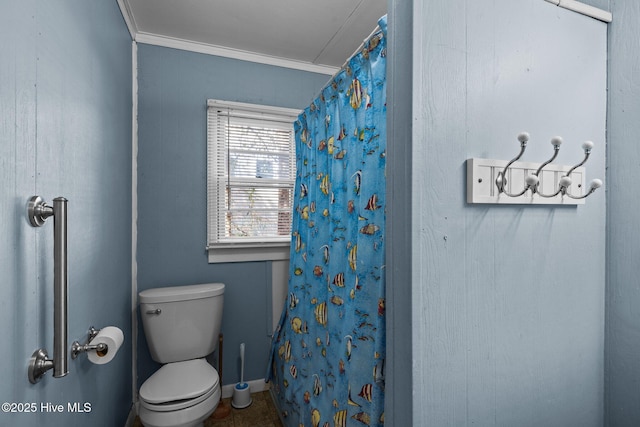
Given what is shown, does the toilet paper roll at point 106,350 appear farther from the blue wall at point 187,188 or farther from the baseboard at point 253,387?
the baseboard at point 253,387

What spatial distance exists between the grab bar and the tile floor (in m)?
1.36

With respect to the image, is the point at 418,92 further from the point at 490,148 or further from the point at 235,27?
the point at 235,27

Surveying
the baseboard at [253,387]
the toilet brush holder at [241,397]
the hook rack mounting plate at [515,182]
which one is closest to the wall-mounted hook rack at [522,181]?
the hook rack mounting plate at [515,182]

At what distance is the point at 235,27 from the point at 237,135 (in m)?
0.66

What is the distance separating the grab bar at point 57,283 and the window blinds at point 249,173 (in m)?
1.29

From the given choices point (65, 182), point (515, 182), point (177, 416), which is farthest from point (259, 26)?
point (177, 416)

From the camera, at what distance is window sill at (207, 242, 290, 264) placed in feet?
6.81

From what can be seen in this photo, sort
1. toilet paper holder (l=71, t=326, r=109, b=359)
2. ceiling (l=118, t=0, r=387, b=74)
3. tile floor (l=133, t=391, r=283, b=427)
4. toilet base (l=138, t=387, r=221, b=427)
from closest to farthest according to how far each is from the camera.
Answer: toilet paper holder (l=71, t=326, r=109, b=359), toilet base (l=138, t=387, r=221, b=427), ceiling (l=118, t=0, r=387, b=74), tile floor (l=133, t=391, r=283, b=427)

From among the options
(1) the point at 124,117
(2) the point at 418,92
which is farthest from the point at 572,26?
(1) the point at 124,117

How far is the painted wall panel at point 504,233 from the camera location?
74 centimetres

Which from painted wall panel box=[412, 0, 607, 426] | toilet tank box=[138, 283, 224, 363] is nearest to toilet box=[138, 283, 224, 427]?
toilet tank box=[138, 283, 224, 363]

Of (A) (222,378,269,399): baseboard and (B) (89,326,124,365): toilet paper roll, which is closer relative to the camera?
(B) (89,326,124,365): toilet paper roll

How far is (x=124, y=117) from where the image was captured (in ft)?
5.56

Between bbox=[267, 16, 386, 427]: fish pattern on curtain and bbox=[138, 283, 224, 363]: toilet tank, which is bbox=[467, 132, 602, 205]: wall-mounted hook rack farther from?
bbox=[138, 283, 224, 363]: toilet tank
